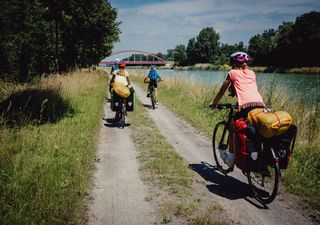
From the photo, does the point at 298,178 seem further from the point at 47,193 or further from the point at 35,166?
the point at 35,166

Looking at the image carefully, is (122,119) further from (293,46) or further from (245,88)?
(293,46)

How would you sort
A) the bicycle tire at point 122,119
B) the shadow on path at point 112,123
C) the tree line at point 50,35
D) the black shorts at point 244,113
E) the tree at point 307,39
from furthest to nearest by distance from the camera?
1. the tree at point 307,39
2. the shadow on path at point 112,123
3. the bicycle tire at point 122,119
4. the tree line at point 50,35
5. the black shorts at point 244,113

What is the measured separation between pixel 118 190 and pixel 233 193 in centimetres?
202

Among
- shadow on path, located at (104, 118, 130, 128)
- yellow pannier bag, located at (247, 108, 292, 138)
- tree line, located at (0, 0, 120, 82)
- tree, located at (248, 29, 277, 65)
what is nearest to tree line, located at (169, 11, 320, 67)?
tree, located at (248, 29, 277, 65)

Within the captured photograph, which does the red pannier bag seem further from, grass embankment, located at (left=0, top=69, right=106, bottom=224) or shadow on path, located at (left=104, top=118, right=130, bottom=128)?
shadow on path, located at (left=104, top=118, right=130, bottom=128)

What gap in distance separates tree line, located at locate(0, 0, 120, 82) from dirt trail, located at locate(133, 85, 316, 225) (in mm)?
5570

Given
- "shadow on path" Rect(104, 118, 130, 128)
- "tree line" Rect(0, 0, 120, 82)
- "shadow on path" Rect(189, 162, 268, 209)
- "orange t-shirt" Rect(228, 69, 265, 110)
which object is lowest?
"shadow on path" Rect(189, 162, 268, 209)

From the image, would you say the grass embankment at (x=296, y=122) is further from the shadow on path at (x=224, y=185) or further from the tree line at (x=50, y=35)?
the tree line at (x=50, y=35)

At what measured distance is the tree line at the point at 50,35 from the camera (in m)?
8.46

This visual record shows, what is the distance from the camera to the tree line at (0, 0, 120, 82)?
8.46 meters

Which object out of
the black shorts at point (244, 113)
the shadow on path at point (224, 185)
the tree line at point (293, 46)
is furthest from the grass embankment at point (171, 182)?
the tree line at point (293, 46)

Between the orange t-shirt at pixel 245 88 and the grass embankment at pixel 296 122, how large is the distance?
1791 millimetres

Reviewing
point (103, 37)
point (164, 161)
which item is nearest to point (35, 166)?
point (164, 161)

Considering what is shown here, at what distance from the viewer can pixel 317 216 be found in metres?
4.28
